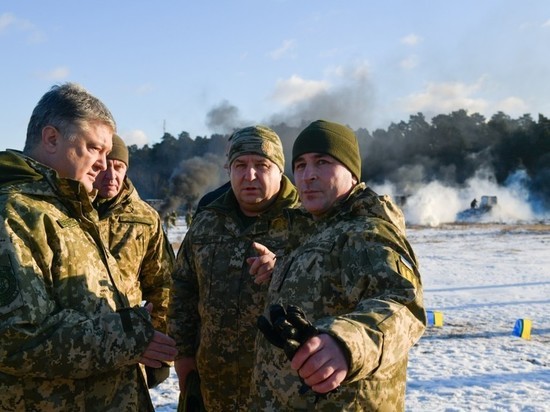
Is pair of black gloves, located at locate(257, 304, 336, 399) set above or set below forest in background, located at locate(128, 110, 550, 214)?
below

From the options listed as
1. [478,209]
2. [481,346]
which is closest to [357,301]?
[481,346]

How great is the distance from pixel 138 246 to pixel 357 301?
2026mm

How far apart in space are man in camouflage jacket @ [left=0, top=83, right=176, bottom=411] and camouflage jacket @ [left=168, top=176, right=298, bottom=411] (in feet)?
2.31

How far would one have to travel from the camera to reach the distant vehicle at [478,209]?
4056 cm

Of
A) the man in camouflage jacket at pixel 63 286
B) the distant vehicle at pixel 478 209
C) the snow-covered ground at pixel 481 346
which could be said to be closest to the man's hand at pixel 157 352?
the man in camouflage jacket at pixel 63 286

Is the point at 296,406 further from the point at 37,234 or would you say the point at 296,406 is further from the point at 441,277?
the point at 441,277

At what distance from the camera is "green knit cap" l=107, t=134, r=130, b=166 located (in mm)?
3762

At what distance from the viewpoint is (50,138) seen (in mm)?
2229

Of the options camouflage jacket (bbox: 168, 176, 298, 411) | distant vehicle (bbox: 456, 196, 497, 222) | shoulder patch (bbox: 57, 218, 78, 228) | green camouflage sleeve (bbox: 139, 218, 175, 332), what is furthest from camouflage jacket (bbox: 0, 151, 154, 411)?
distant vehicle (bbox: 456, 196, 497, 222)

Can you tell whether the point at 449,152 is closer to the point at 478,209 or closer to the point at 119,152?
the point at 478,209

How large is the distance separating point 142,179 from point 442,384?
167 ft

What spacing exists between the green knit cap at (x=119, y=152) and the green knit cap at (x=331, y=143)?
1717 mm

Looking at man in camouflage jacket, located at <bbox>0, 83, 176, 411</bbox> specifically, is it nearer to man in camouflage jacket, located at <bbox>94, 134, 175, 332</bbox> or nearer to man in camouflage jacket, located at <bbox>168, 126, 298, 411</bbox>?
man in camouflage jacket, located at <bbox>168, 126, 298, 411</bbox>

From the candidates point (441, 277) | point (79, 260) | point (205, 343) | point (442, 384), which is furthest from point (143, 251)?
point (441, 277)
